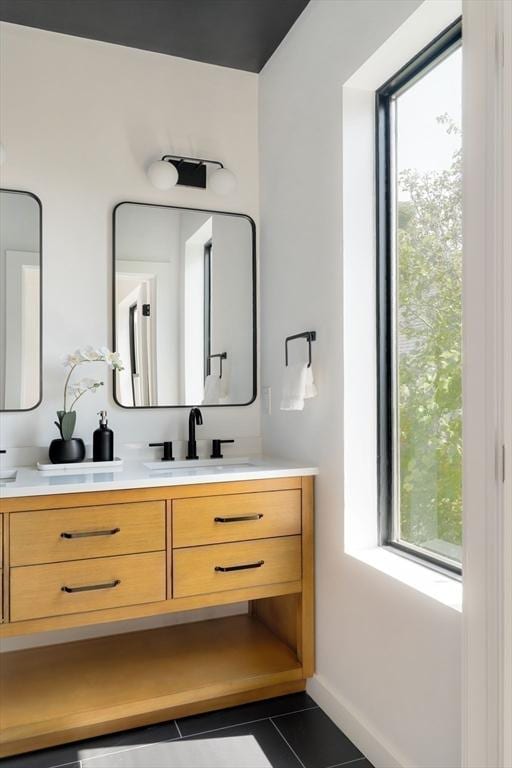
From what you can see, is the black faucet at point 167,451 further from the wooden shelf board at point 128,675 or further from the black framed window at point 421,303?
the black framed window at point 421,303

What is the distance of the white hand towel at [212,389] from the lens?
8.63ft

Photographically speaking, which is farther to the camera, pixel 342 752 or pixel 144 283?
pixel 144 283

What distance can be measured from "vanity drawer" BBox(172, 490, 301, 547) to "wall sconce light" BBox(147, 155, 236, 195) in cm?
138

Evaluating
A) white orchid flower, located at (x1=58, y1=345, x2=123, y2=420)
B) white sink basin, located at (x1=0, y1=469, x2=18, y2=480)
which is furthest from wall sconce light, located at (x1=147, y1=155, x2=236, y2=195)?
white sink basin, located at (x1=0, y1=469, x2=18, y2=480)

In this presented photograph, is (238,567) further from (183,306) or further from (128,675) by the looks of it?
(183,306)

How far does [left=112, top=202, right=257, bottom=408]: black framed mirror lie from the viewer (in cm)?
250

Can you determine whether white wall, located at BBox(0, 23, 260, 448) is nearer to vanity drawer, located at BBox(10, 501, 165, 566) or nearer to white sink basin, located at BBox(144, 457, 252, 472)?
white sink basin, located at BBox(144, 457, 252, 472)

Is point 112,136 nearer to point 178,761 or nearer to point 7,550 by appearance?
point 7,550

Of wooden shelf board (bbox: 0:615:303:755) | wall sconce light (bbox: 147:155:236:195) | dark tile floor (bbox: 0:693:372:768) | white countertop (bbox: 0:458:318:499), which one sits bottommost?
dark tile floor (bbox: 0:693:372:768)

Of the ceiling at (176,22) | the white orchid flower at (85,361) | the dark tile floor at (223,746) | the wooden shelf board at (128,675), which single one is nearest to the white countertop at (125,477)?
the white orchid flower at (85,361)

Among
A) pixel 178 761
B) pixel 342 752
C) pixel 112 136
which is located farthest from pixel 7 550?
pixel 112 136

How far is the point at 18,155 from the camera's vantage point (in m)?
2.36

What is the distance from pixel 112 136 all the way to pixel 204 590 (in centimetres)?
192

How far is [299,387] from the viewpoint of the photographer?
212 cm
